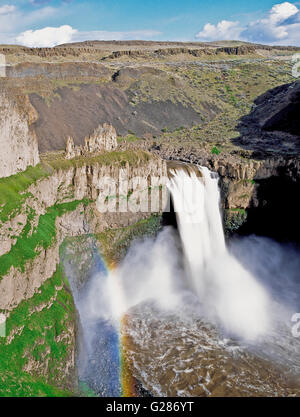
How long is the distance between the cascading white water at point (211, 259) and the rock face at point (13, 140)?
16713 millimetres

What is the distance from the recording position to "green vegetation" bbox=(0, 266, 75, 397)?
16.1 meters

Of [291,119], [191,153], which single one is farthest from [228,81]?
[191,153]

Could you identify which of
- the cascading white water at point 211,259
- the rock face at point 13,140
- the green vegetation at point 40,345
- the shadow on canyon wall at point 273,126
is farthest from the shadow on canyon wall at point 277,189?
the green vegetation at point 40,345

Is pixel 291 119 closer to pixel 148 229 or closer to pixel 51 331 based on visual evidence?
pixel 148 229

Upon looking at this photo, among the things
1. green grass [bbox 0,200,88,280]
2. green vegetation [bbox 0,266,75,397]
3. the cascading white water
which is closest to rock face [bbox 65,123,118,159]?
the cascading white water

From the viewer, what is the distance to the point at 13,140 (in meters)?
24.6

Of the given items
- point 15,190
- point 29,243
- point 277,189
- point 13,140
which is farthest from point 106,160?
point 277,189

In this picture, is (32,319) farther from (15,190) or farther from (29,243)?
(15,190)

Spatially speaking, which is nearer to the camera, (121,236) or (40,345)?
(40,345)

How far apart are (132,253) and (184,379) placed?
14932 mm

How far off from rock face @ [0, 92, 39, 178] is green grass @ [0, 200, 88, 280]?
3704 mm

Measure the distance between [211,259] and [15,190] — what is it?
2283cm

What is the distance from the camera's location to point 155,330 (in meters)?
29.0

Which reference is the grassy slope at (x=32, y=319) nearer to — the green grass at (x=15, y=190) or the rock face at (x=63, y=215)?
the green grass at (x=15, y=190)
